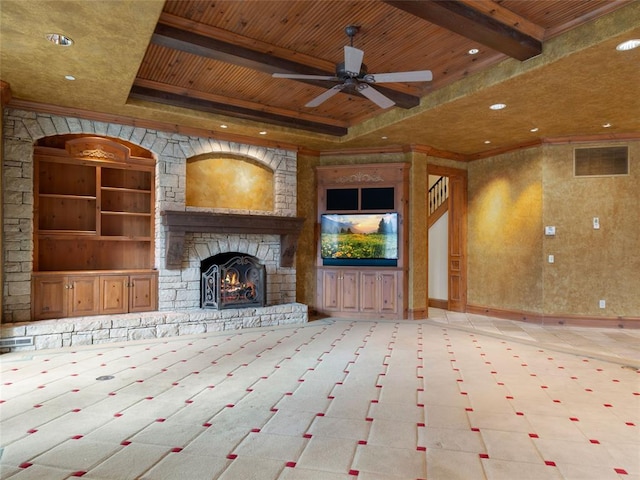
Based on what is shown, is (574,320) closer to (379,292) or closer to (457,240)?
(457,240)

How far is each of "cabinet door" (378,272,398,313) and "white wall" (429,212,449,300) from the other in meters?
1.86

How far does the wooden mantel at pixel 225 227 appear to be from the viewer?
5.96m

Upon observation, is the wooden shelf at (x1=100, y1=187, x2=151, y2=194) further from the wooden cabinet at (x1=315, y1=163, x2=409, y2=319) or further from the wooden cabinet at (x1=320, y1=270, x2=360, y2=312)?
the wooden cabinet at (x1=320, y1=270, x2=360, y2=312)

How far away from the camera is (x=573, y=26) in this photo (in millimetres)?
3758

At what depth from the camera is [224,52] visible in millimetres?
4180

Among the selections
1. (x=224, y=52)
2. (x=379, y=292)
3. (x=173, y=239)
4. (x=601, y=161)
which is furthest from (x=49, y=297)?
(x=601, y=161)

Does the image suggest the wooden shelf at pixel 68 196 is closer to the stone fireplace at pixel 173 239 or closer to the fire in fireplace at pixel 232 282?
the stone fireplace at pixel 173 239

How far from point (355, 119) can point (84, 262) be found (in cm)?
474

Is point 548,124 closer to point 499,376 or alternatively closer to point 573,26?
point 573,26

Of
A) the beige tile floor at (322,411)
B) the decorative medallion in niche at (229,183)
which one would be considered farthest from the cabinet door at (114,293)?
the decorative medallion in niche at (229,183)

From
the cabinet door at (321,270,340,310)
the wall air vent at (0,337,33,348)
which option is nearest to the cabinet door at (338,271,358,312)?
the cabinet door at (321,270,340,310)

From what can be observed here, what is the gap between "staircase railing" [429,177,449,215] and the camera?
922 centimetres

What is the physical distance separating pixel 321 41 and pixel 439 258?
5891 millimetres

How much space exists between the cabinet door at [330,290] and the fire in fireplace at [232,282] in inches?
50.3
